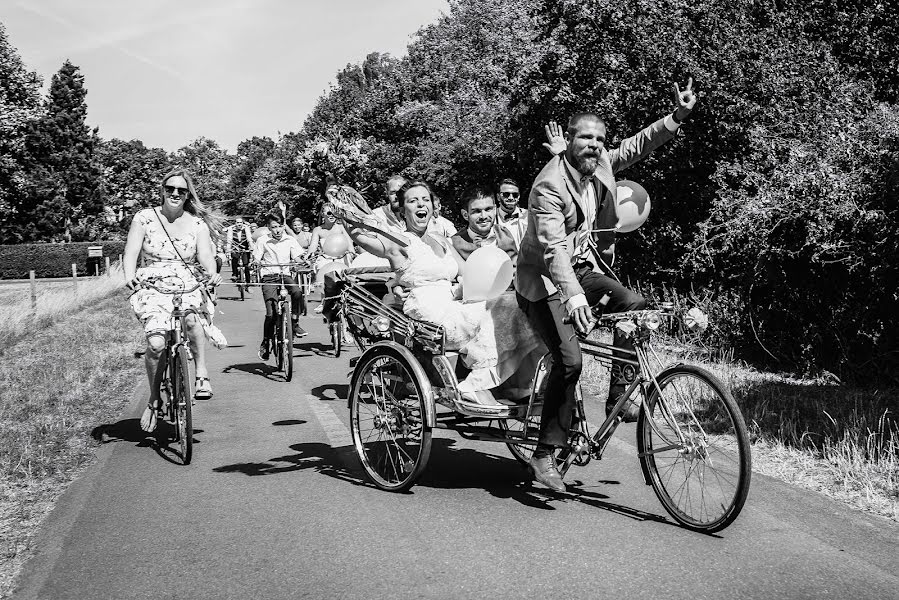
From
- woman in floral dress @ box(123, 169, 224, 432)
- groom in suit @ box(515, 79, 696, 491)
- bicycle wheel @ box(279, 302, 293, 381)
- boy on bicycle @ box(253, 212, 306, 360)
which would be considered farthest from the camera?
boy on bicycle @ box(253, 212, 306, 360)

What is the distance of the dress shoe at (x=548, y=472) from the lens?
473 cm

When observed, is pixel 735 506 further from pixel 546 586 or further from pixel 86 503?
pixel 86 503

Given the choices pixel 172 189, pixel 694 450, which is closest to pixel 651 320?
pixel 694 450

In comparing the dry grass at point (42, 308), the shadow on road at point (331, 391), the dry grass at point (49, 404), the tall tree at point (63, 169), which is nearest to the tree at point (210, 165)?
the tall tree at point (63, 169)

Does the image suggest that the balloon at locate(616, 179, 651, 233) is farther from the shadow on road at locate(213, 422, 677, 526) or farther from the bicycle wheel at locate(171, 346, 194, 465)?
the bicycle wheel at locate(171, 346, 194, 465)

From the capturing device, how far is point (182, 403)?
6.23 meters

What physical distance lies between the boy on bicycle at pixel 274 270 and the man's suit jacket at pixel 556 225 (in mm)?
6360

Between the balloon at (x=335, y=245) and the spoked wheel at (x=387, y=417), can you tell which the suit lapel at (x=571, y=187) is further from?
the balloon at (x=335, y=245)

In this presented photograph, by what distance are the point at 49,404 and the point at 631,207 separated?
651 cm

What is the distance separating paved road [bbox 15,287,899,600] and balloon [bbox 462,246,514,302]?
123 centimetres

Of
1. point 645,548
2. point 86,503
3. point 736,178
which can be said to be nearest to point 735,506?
point 645,548

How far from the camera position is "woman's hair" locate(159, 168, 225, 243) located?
22.8ft

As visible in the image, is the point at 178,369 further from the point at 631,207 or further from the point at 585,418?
the point at 631,207

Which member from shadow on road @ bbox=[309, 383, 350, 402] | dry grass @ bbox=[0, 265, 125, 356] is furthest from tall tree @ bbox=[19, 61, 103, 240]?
shadow on road @ bbox=[309, 383, 350, 402]
